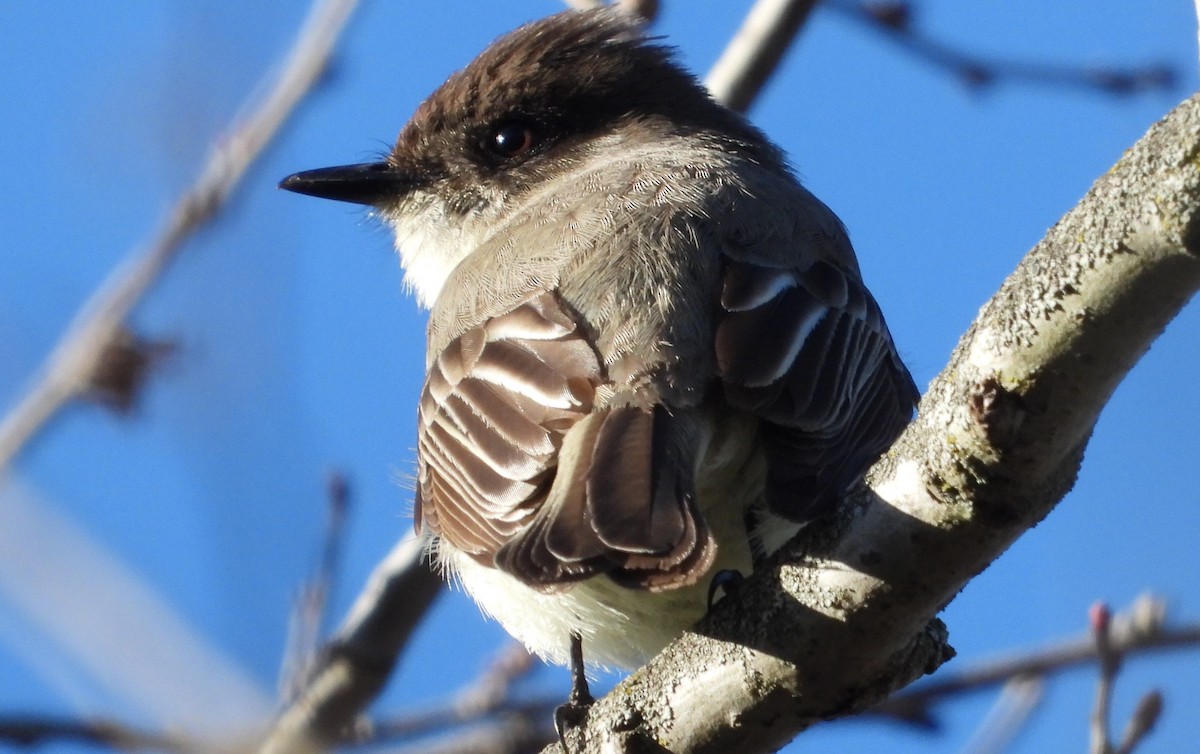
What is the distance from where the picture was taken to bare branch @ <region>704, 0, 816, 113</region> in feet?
18.7

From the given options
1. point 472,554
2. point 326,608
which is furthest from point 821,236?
point 326,608

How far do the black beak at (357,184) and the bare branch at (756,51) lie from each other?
131 cm

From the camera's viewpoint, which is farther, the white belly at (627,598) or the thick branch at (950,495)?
the white belly at (627,598)

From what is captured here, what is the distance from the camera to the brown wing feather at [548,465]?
3037 mm

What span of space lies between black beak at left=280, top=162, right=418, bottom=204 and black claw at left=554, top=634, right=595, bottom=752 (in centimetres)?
210

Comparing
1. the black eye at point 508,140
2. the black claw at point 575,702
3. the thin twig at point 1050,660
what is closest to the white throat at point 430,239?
the black eye at point 508,140

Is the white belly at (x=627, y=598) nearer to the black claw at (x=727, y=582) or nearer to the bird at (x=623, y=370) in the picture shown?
the bird at (x=623, y=370)

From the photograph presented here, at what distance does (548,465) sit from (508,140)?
2.45 meters

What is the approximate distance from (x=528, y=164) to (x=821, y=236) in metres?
1.40

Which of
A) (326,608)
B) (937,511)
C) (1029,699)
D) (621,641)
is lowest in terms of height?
(326,608)

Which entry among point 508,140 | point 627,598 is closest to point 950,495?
point 627,598

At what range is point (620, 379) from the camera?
142 inches

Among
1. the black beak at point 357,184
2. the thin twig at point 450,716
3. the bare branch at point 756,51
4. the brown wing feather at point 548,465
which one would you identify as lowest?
the thin twig at point 450,716

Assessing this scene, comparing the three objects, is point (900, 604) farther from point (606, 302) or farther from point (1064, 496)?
point (606, 302)
